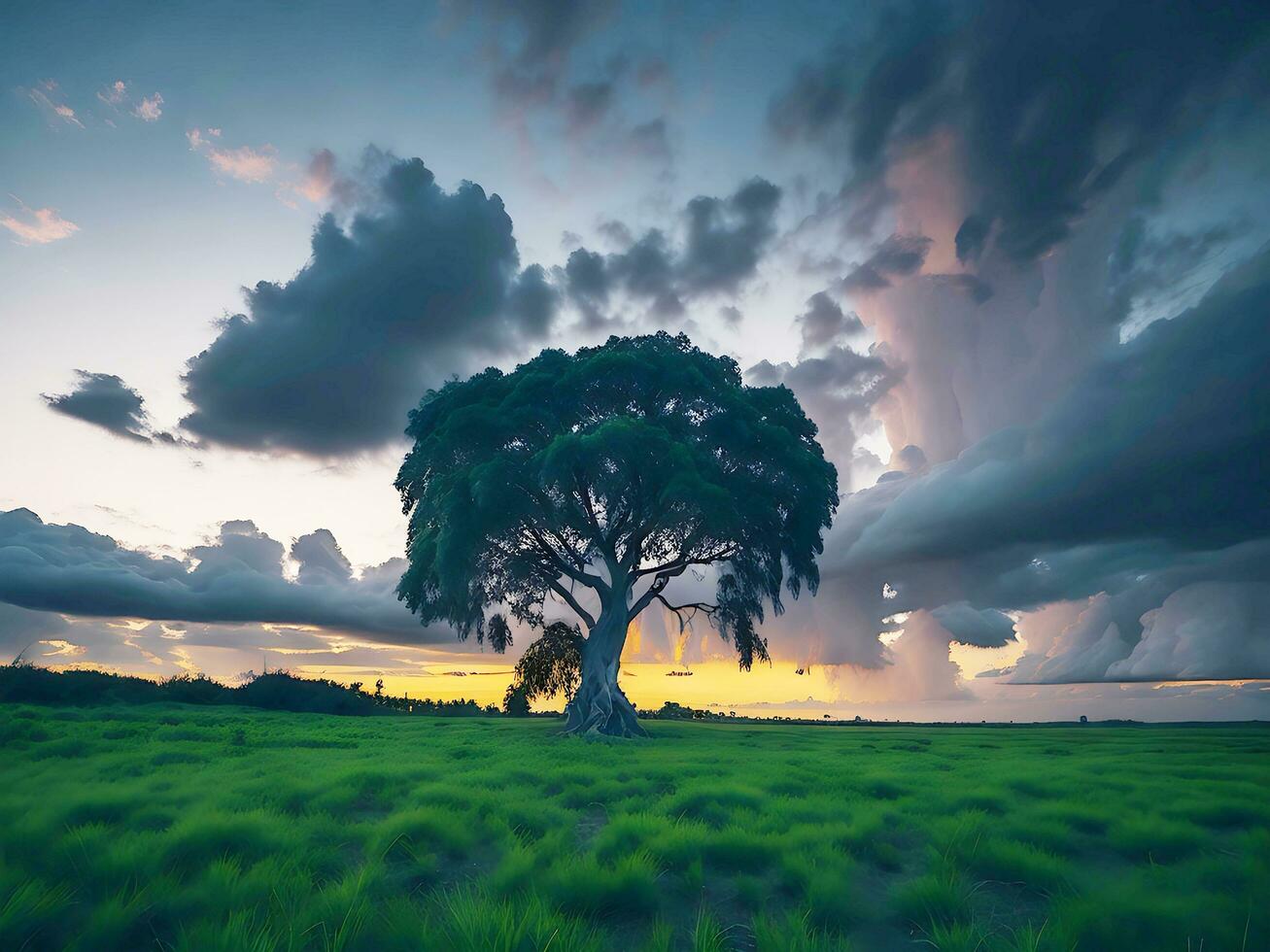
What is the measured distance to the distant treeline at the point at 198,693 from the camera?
94.9ft

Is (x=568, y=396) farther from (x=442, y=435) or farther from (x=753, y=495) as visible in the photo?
(x=753, y=495)

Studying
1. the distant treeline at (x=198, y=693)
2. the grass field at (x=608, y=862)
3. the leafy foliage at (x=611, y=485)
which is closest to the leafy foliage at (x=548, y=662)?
the leafy foliage at (x=611, y=485)

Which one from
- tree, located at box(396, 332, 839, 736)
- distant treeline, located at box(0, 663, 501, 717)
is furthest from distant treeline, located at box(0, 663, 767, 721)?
tree, located at box(396, 332, 839, 736)

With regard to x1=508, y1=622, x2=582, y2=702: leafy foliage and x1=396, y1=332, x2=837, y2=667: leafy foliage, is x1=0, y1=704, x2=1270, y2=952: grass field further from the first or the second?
x1=508, y1=622, x2=582, y2=702: leafy foliage

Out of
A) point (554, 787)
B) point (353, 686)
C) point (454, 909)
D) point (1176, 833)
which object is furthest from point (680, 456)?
point (353, 686)

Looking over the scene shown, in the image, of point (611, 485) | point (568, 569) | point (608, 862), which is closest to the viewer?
point (608, 862)

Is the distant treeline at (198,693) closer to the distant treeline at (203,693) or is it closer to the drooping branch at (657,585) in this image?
the distant treeline at (203,693)

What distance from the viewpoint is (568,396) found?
1145 inches

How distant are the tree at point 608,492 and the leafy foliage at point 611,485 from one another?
8 cm

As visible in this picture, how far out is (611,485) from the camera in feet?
85.8

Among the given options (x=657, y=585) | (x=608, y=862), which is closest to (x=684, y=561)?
(x=657, y=585)

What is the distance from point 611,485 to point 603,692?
9.78 meters

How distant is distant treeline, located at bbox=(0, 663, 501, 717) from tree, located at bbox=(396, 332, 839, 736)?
16346 millimetres

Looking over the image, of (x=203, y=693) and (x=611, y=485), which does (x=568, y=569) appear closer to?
(x=611, y=485)
